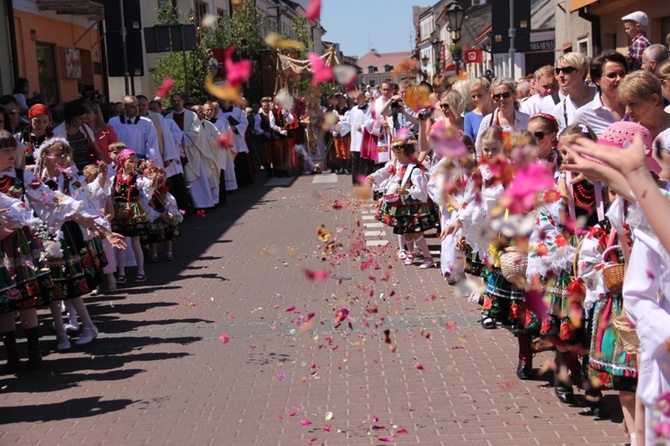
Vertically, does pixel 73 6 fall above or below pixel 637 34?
above

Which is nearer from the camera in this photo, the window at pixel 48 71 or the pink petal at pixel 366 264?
the pink petal at pixel 366 264

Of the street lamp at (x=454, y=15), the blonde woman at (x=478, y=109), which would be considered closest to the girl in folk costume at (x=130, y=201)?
the blonde woman at (x=478, y=109)

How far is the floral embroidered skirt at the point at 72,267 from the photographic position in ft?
24.9

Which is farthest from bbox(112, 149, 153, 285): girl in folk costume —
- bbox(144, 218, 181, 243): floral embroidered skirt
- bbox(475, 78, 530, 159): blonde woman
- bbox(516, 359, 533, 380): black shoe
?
bbox(516, 359, 533, 380): black shoe

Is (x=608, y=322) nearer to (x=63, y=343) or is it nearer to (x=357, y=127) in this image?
(x=63, y=343)

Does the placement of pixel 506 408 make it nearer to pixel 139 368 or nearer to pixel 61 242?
pixel 139 368

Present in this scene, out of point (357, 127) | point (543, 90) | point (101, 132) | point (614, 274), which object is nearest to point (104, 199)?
point (101, 132)

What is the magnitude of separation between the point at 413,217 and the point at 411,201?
19cm

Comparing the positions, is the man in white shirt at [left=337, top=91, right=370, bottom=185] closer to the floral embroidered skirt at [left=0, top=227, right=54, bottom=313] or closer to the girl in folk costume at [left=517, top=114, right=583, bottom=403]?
the floral embroidered skirt at [left=0, top=227, right=54, bottom=313]

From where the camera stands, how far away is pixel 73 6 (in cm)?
2234

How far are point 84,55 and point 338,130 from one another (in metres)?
7.90

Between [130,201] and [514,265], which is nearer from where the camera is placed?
[514,265]

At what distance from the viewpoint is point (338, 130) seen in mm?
23031

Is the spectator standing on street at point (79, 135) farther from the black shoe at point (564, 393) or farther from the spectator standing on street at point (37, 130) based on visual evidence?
the black shoe at point (564, 393)
